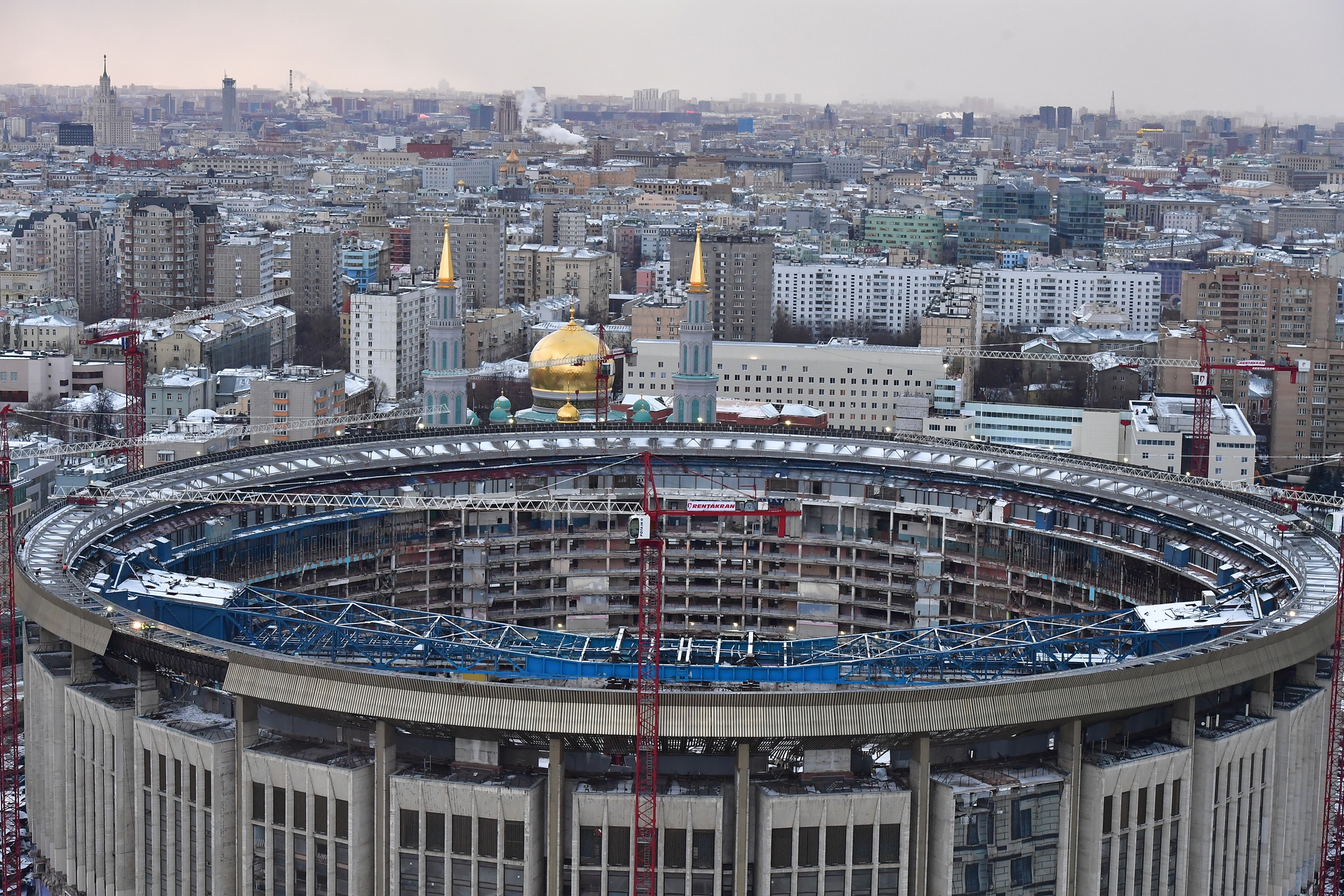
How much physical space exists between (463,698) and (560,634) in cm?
326

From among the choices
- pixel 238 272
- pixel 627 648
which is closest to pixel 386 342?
pixel 238 272

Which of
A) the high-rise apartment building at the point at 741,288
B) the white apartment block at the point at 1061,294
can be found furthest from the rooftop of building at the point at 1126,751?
the white apartment block at the point at 1061,294

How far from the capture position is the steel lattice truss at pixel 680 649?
2842cm

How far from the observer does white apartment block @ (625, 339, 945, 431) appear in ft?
279

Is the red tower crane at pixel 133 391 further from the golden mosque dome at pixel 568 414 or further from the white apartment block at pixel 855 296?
the white apartment block at pixel 855 296

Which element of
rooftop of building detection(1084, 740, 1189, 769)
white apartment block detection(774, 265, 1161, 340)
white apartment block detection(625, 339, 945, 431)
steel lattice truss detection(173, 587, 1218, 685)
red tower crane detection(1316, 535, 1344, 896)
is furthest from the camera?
white apartment block detection(774, 265, 1161, 340)

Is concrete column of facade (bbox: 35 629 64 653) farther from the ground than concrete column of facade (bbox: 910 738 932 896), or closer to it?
farther from the ground

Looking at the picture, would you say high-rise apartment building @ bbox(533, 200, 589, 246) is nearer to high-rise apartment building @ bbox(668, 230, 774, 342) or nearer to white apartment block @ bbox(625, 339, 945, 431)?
high-rise apartment building @ bbox(668, 230, 774, 342)

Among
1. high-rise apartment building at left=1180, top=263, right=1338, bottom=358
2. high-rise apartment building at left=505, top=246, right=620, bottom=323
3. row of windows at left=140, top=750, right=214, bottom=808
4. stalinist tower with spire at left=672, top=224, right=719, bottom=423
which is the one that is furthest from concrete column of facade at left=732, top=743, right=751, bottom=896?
high-rise apartment building at left=505, top=246, right=620, bottom=323

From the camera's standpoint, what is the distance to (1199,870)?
29203 millimetres

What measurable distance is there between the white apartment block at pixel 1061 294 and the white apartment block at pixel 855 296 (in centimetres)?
492

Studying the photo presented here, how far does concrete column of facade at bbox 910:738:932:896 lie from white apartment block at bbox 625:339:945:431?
189 ft

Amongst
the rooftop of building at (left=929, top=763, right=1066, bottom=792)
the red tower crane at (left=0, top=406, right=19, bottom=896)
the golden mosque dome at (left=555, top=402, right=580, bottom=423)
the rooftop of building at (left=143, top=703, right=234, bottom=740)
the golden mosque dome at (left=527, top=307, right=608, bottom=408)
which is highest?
the golden mosque dome at (left=527, top=307, right=608, bottom=408)

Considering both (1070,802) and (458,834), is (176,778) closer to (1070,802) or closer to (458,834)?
(458,834)
